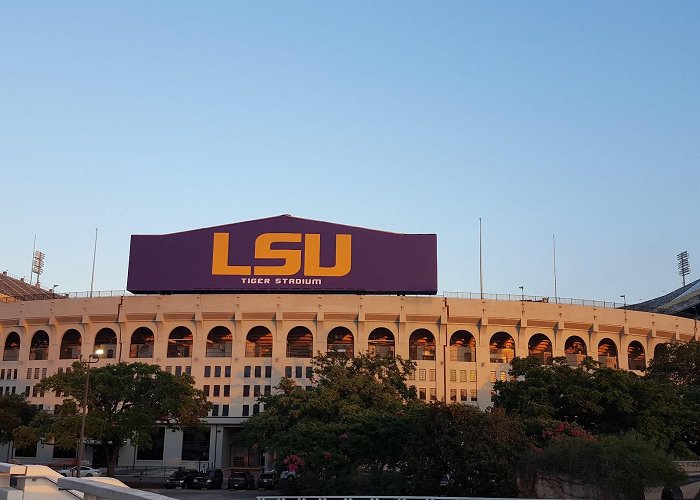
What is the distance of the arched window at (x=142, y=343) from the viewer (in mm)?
83938

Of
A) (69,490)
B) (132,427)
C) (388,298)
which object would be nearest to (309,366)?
(388,298)

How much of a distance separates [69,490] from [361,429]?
30.5 meters

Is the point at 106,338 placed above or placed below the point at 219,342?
above

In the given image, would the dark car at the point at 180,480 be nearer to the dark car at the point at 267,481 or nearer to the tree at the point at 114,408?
the tree at the point at 114,408

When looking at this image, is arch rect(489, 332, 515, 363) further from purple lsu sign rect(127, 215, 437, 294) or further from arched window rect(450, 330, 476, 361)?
purple lsu sign rect(127, 215, 437, 294)

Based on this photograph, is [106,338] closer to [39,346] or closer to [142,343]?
[142,343]

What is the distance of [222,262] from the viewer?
272 feet

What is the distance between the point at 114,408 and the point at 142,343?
79.0 feet

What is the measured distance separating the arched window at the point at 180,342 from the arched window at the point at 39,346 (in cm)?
A: 1486

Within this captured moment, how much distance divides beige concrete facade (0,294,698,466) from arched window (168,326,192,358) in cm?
62

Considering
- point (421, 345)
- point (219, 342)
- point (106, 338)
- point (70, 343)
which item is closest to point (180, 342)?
point (219, 342)

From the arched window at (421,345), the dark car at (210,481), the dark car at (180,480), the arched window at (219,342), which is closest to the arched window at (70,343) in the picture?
the arched window at (219,342)

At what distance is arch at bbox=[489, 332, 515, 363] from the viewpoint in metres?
84.8

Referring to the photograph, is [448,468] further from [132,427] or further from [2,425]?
[2,425]
